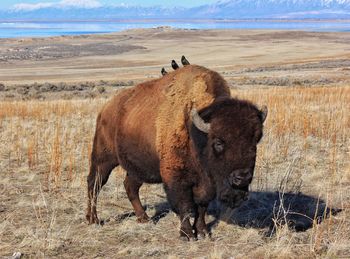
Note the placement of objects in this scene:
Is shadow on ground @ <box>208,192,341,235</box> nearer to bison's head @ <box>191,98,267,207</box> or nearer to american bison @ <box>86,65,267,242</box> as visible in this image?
american bison @ <box>86,65,267,242</box>

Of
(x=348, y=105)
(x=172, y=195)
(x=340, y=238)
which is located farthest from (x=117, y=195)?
(x=348, y=105)

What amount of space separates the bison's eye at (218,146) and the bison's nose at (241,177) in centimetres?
28

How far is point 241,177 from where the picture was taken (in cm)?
481

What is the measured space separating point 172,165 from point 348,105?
10386 mm

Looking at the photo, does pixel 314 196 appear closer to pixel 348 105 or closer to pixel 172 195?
pixel 172 195

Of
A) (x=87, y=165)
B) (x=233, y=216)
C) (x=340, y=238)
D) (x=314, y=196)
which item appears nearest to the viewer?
(x=340, y=238)

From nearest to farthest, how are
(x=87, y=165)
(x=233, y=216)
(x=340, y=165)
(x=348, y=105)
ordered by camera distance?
(x=233, y=216), (x=340, y=165), (x=87, y=165), (x=348, y=105)

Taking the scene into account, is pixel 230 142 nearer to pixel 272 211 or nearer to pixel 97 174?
pixel 272 211

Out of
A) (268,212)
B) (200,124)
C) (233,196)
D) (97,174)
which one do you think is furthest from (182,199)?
(97,174)

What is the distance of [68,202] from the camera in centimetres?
765

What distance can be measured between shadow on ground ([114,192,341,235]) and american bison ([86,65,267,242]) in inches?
22.4

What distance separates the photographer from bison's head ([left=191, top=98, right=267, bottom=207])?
192 inches

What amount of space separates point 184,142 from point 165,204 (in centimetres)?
224

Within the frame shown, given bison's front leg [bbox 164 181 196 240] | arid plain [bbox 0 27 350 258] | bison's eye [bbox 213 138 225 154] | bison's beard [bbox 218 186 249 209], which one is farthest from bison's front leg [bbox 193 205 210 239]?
bison's eye [bbox 213 138 225 154]
